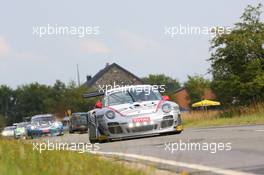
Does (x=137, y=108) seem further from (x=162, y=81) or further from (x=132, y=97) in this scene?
(x=162, y=81)

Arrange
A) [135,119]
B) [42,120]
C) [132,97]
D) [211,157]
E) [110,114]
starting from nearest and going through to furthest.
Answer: [211,157] < [135,119] < [110,114] < [132,97] < [42,120]

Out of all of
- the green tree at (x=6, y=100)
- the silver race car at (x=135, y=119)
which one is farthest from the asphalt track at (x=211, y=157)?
the green tree at (x=6, y=100)

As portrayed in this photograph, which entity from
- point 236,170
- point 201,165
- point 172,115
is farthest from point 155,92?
point 236,170

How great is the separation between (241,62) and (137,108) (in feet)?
98.9

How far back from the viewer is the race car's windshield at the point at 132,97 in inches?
579

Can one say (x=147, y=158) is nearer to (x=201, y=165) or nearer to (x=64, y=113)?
(x=201, y=165)

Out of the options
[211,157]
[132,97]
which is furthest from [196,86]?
[211,157]

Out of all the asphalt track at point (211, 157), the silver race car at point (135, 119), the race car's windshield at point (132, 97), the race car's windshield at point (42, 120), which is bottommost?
the asphalt track at point (211, 157)

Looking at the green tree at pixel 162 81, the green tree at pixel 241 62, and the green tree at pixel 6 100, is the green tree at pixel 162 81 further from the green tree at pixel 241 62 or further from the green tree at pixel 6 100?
the green tree at pixel 241 62

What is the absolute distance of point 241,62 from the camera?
4328 cm

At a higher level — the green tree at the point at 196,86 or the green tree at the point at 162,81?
the green tree at the point at 162,81

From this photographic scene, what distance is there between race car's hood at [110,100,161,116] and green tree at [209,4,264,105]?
27651 mm

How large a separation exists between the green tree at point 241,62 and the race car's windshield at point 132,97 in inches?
1062

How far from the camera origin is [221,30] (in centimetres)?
4459
